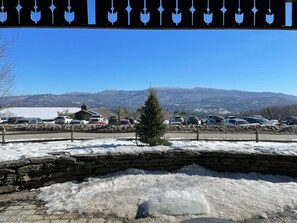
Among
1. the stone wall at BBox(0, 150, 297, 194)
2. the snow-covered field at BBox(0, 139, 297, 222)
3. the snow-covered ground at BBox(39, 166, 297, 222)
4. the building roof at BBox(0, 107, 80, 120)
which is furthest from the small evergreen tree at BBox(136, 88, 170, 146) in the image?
the building roof at BBox(0, 107, 80, 120)

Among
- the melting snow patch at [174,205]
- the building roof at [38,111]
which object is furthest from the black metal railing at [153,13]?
the building roof at [38,111]

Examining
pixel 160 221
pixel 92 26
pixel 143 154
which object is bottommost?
pixel 160 221

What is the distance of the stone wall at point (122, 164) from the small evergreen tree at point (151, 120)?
871 cm

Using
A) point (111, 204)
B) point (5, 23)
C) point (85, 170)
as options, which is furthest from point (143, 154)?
point (5, 23)

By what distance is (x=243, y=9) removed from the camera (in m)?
4.76

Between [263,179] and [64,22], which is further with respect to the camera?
[263,179]

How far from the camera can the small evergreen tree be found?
16.0 meters

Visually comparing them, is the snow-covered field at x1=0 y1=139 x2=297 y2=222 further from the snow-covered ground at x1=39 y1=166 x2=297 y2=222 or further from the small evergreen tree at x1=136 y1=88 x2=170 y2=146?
the small evergreen tree at x1=136 y1=88 x2=170 y2=146

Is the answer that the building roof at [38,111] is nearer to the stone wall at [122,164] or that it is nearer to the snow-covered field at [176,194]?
the stone wall at [122,164]

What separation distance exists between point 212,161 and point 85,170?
253 centimetres

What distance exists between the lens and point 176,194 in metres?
5.32

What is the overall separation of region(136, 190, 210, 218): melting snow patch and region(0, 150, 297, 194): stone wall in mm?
1885

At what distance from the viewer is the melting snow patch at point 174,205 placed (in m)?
4.95

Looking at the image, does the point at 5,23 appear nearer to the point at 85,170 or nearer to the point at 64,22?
the point at 64,22
